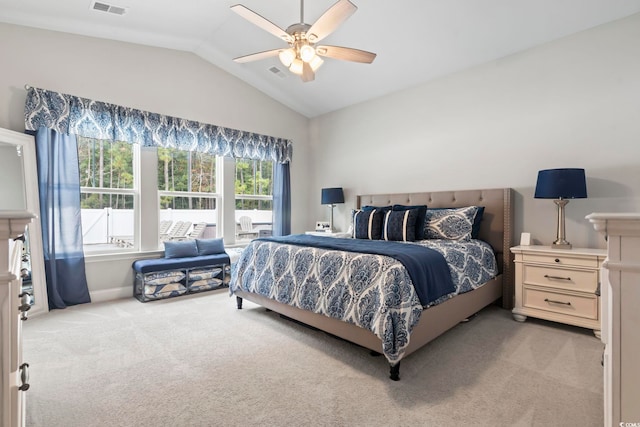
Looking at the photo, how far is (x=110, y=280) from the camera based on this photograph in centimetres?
397

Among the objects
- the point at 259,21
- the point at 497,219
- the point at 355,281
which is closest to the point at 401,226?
the point at 497,219

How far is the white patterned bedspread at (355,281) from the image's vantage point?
6.77ft

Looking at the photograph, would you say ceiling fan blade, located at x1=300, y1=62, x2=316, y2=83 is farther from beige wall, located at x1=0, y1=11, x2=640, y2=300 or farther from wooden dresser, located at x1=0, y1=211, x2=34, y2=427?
wooden dresser, located at x1=0, y1=211, x2=34, y2=427

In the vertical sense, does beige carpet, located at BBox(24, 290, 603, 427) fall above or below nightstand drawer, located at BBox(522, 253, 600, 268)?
below

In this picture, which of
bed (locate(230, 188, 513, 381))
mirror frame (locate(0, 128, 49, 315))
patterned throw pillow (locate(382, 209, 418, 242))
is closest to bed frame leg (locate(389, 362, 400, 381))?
bed (locate(230, 188, 513, 381))

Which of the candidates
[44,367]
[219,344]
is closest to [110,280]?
[44,367]

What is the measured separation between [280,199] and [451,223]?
300cm

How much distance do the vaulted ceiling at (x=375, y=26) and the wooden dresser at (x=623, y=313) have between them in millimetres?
2944

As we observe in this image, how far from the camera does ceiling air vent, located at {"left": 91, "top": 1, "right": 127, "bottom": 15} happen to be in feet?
10.6

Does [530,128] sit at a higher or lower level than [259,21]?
lower

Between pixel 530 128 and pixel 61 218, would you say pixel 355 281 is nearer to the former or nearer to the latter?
pixel 530 128

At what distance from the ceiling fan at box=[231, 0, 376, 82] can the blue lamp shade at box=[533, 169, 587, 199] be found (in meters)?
2.04

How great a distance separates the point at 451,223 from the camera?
3525 millimetres

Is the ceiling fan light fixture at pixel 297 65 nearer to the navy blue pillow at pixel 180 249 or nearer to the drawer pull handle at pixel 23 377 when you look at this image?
the drawer pull handle at pixel 23 377
